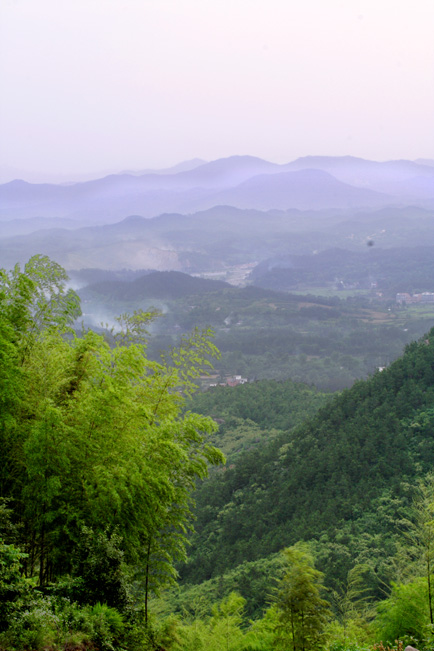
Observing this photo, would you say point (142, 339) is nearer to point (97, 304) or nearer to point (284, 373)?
point (284, 373)

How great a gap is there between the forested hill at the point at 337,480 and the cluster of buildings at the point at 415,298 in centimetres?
9802

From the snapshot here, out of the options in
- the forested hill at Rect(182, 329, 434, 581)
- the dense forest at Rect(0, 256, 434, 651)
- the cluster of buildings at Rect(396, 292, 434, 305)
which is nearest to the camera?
the dense forest at Rect(0, 256, 434, 651)

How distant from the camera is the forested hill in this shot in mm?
16281

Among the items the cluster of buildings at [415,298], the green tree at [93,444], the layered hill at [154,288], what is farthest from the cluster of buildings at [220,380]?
the cluster of buildings at [415,298]

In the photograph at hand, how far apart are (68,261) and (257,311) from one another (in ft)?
284

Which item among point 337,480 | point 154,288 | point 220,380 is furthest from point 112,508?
point 154,288

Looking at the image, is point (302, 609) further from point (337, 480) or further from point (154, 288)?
point (154, 288)

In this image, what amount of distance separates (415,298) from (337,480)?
10830 centimetres

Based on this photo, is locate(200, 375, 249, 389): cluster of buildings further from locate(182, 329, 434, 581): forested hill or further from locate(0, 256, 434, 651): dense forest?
locate(0, 256, 434, 651): dense forest

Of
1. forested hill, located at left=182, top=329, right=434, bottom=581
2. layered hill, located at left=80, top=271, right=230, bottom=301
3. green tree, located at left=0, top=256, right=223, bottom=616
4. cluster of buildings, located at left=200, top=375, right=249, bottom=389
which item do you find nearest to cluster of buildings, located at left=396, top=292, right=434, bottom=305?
layered hill, located at left=80, top=271, right=230, bottom=301

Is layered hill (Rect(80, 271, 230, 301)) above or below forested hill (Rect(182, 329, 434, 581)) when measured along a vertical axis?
above

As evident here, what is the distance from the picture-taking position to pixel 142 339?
835cm

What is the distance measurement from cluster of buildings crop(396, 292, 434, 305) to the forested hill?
98.0 metres

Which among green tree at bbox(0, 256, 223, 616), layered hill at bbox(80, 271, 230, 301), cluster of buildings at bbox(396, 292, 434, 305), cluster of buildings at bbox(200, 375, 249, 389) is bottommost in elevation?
cluster of buildings at bbox(200, 375, 249, 389)
